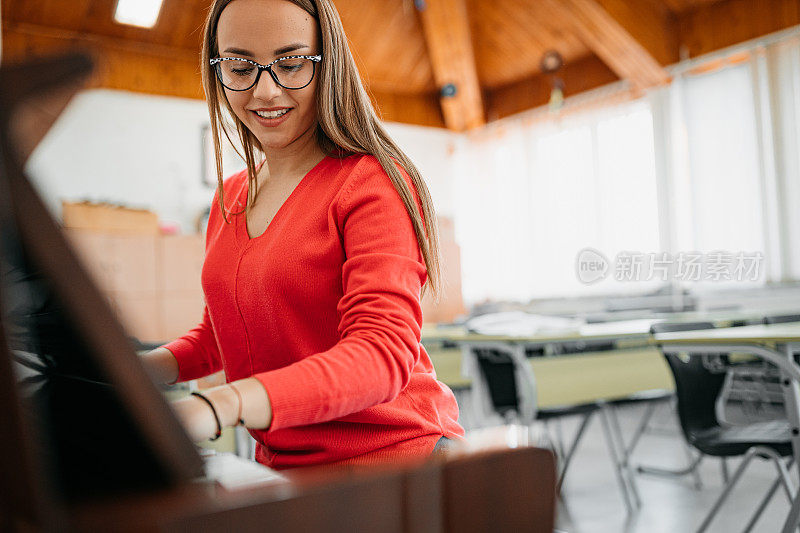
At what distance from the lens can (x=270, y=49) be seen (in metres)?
0.88

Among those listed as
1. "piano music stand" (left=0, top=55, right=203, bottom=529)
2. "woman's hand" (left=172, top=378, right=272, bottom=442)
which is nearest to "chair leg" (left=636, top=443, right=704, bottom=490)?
"woman's hand" (left=172, top=378, right=272, bottom=442)

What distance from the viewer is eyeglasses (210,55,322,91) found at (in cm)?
89

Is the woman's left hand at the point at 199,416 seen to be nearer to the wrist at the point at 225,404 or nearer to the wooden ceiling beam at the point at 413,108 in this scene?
the wrist at the point at 225,404

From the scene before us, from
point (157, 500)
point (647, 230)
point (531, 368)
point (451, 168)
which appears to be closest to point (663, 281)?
point (647, 230)

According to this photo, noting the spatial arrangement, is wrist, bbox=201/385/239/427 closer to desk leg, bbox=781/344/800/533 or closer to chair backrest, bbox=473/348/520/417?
desk leg, bbox=781/344/800/533

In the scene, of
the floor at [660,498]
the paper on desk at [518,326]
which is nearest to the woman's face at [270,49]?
the paper on desk at [518,326]

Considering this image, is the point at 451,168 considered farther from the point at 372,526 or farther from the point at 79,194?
the point at 372,526

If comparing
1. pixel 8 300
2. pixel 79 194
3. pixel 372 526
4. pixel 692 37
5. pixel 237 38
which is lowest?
pixel 372 526

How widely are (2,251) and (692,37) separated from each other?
7989mm

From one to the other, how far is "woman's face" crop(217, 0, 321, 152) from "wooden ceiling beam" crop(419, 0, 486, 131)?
7.62 meters

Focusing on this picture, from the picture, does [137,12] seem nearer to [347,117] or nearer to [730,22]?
[730,22]

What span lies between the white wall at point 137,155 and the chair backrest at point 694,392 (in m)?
5.55

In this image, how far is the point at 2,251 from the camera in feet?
1.31

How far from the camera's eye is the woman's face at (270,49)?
34.4 inches
